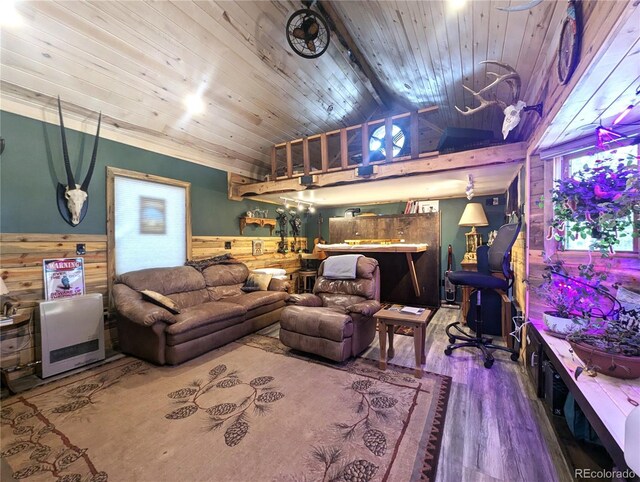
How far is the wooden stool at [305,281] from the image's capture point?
5.88 metres

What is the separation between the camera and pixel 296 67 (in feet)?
10.8

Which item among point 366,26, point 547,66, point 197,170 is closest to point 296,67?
point 366,26

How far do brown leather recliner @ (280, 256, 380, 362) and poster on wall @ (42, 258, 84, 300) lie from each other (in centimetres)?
234

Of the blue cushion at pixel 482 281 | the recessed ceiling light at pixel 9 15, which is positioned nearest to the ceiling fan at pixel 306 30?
the recessed ceiling light at pixel 9 15

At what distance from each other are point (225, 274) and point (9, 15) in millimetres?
3291

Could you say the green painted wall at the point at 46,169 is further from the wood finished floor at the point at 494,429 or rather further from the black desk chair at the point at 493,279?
the black desk chair at the point at 493,279

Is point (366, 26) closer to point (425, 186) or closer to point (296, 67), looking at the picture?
point (296, 67)

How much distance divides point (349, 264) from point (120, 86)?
337 centimetres

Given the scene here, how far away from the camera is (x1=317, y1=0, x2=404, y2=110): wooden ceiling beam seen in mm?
2807

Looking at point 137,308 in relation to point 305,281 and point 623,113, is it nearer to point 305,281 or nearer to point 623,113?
point 305,281

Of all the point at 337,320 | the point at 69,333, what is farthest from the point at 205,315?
the point at 337,320

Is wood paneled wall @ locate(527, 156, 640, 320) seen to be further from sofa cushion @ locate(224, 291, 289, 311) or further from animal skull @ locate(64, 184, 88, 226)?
animal skull @ locate(64, 184, 88, 226)

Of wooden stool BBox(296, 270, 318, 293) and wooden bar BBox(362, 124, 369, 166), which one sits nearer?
wooden bar BBox(362, 124, 369, 166)

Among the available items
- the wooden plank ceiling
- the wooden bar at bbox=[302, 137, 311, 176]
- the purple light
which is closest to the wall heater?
the wooden plank ceiling
